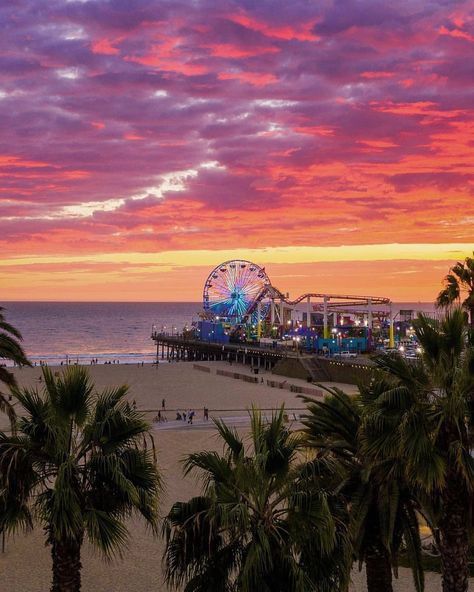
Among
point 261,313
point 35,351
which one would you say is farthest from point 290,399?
point 35,351

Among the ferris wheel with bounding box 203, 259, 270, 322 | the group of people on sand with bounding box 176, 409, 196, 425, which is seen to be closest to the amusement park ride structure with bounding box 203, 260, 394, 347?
the ferris wheel with bounding box 203, 259, 270, 322

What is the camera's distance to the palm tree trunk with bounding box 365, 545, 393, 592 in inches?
451

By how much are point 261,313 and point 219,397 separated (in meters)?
63.9

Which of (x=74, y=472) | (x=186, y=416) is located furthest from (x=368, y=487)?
(x=186, y=416)

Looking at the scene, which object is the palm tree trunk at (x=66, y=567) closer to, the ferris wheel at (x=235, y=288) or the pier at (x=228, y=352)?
the pier at (x=228, y=352)

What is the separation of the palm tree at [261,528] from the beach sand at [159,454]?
229cm

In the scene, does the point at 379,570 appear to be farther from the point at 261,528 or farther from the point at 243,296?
the point at 243,296

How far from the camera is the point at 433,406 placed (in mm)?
10562

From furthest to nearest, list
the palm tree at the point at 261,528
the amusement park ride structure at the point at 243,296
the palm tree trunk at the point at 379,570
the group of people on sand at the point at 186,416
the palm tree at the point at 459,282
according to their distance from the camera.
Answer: the amusement park ride structure at the point at 243,296 → the group of people on sand at the point at 186,416 → the palm tree at the point at 459,282 → the palm tree trunk at the point at 379,570 → the palm tree at the point at 261,528

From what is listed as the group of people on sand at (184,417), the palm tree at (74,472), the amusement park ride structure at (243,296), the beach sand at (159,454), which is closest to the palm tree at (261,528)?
the palm tree at (74,472)

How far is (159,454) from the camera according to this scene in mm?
33031

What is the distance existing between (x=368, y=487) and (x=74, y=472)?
14.7 ft

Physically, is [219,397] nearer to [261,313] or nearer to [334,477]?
[334,477]

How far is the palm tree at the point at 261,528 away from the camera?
28.8 ft
